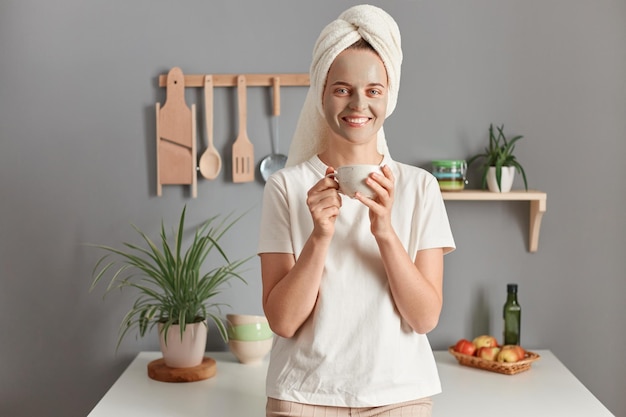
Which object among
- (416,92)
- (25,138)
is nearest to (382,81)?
(416,92)

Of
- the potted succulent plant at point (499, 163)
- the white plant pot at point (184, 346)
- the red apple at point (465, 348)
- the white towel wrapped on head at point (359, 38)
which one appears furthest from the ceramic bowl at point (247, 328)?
the white towel wrapped on head at point (359, 38)

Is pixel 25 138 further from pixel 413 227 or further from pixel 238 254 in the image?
pixel 413 227

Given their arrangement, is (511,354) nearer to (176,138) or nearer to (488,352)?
(488,352)

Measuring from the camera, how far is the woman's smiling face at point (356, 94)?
4.86ft

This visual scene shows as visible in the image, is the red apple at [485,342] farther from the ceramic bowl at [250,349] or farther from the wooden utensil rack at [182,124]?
the wooden utensil rack at [182,124]

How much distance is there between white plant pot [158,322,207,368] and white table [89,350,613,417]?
0.06m

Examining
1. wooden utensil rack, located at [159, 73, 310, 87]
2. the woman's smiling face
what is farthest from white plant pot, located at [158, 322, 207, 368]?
the woman's smiling face

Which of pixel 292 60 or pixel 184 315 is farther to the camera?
pixel 292 60

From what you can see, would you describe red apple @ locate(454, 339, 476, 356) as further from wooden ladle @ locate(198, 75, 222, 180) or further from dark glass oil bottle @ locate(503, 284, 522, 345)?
wooden ladle @ locate(198, 75, 222, 180)

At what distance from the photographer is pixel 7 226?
8.23 feet

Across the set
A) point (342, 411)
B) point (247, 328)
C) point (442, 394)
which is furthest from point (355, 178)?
point (247, 328)

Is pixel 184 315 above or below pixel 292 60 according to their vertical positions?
below

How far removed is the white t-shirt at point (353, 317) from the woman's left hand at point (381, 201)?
0.29 ft

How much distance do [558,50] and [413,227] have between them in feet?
3.87
